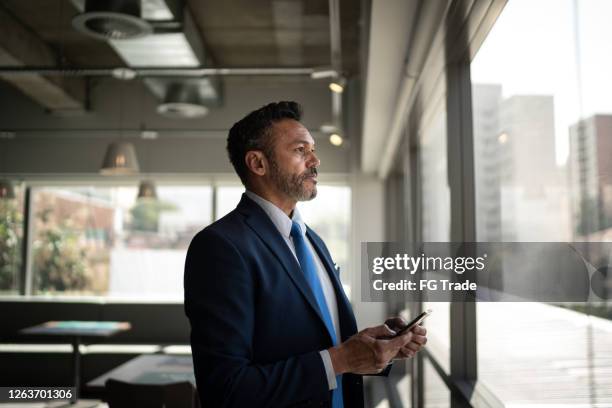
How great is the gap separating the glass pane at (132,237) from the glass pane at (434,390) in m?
4.17

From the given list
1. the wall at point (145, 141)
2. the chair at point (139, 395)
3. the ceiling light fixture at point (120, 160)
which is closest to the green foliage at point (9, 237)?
the ceiling light fixture at point (120, 160)

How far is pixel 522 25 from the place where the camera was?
1686mm

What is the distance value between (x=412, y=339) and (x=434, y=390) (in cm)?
244

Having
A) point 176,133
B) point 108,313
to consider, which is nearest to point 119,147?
point 176,133

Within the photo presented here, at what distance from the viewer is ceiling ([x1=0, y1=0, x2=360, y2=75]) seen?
439 cm

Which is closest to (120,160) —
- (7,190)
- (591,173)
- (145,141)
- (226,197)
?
(7,190)

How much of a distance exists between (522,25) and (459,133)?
2.93ft

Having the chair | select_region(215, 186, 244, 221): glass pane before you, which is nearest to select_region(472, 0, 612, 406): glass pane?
the chair

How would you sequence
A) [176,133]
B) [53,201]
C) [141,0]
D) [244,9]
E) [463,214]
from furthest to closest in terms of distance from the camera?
[53,201] → [176,133] → [244,9] → [141,0] → [463,214]

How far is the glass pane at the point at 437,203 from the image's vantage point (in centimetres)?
305

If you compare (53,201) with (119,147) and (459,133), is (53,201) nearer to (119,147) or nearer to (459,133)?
(119,147)

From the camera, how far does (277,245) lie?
52.1 inches

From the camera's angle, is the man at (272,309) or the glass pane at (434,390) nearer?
the man at (272,309)

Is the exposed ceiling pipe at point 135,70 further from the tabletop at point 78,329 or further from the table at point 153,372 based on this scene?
the tabletop at point 78,329
